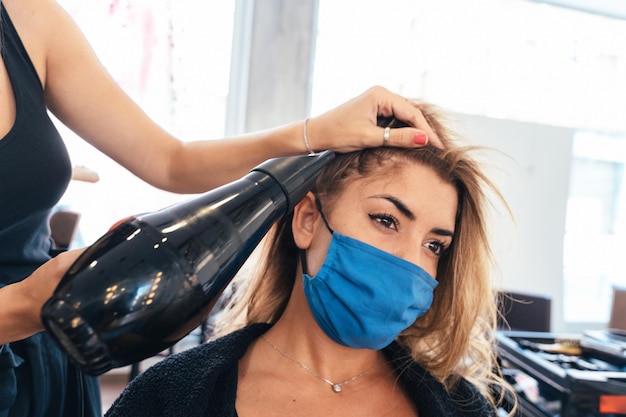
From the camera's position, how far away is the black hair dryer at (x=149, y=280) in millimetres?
370

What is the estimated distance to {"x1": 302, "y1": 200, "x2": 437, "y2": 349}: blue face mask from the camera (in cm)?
91

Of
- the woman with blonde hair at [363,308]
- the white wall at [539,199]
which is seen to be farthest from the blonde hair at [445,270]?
the white wall at [539,199]

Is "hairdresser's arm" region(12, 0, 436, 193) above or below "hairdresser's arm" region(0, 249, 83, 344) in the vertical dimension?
above

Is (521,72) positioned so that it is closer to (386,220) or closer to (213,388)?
(386,220)

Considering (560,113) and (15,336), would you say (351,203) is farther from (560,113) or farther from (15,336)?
(560,113)

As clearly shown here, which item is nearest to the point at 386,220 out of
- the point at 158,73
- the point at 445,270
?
the point at 445,270

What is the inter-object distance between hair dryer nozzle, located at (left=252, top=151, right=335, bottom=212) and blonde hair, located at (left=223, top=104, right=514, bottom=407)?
0.44 meters

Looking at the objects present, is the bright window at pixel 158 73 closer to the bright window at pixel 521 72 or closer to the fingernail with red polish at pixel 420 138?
the bright window at pixel 521 72

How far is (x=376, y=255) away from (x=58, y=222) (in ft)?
3.15

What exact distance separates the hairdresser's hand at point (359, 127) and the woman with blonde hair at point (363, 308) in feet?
0.29

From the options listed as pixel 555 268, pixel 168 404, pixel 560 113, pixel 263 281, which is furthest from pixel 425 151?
pixel 560 113

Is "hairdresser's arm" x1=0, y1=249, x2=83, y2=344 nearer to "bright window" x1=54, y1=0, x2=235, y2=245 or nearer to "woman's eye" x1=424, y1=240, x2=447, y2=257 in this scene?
"woman's eye" x1=424, y1=240, x2=447, y2=257

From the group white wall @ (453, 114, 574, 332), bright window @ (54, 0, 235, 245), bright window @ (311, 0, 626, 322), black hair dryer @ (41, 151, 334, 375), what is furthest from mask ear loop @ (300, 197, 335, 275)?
white wall @ (453, 114, 574, 332)

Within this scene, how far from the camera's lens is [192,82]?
2.58m
